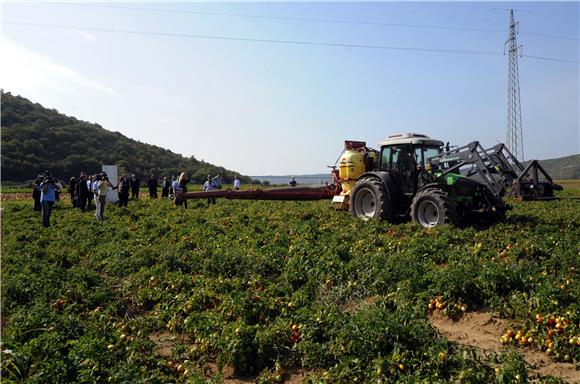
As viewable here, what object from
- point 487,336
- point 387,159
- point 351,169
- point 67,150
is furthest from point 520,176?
point 67,150

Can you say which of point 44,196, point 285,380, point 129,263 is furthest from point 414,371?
point 44,196

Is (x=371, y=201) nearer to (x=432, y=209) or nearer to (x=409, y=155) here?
(x=409, y=155)

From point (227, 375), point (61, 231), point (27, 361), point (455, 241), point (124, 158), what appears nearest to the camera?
point (27, 361)

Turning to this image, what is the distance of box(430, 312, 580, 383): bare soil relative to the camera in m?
4.31

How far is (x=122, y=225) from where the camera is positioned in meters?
14.1

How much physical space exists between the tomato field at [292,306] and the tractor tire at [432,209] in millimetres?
718

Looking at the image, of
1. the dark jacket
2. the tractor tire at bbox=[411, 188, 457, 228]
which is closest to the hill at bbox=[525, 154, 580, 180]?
the tractor tire at bbox=[411, 188, 457, 228]

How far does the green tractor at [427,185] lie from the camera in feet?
36.2

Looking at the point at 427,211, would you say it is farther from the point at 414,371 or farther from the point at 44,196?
the point at 44,196

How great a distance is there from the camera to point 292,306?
19.8 feet

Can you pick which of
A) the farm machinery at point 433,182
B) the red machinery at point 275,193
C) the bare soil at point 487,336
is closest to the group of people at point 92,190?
the red machinery at point 275,193

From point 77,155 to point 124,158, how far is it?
316 inches

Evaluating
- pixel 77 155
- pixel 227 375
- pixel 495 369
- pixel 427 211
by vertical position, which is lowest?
pixel 227 375

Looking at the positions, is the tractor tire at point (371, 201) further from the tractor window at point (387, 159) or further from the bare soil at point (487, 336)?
the bare soil at point (487, 336)
